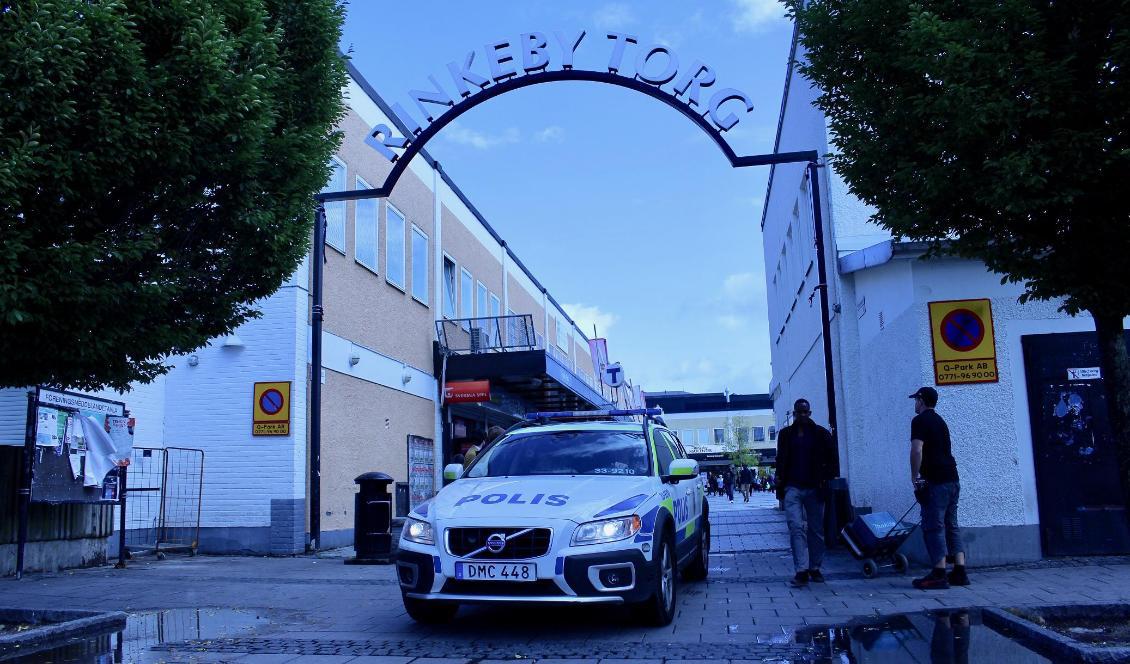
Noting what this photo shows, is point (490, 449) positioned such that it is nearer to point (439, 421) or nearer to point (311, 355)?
point (311, 355)

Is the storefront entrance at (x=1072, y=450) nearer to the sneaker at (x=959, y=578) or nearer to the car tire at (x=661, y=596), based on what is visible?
the sneaker at (x=959, y=578)

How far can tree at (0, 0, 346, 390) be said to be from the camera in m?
6.03

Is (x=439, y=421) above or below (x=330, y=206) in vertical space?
below

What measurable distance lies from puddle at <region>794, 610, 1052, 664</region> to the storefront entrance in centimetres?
337

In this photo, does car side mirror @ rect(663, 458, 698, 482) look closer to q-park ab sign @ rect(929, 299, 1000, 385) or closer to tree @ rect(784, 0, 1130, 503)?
tree @ rect(784, 0, 1130, 503)

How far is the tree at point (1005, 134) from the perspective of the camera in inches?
241

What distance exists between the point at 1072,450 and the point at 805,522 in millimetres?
3136

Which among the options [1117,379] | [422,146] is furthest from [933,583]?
[422,146]

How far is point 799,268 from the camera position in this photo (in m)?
19.3

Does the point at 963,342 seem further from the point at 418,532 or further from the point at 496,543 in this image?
the point at 418,532

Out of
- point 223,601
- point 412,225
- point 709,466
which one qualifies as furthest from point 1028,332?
point 709,466

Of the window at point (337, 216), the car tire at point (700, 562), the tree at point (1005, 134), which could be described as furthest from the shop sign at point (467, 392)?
the tree at point (1005, 134)

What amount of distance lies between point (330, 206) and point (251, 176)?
9.54 meters

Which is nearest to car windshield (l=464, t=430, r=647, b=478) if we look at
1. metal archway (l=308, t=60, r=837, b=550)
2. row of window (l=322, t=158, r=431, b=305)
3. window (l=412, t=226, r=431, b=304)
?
metal archway (l=308, t=60, r=837, b=550)
